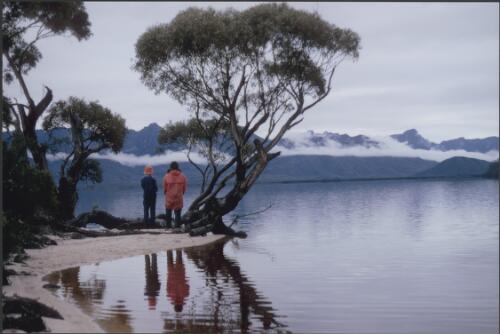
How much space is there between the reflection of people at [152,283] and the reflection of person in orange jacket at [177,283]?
0.31 metres

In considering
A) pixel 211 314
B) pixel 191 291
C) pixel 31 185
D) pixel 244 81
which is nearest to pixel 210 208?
pixel 244 81

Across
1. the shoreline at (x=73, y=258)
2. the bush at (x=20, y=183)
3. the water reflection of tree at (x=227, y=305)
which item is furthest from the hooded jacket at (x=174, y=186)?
the bush at (x=20, y=183)

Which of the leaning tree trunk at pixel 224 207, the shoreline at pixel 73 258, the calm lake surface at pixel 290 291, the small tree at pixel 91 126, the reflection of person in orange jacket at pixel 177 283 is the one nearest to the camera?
the shoreline at pixel 73 258

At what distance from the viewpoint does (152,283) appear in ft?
44.7

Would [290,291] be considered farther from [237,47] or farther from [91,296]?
[237,47]

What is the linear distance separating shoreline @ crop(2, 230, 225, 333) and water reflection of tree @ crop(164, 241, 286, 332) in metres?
1.75

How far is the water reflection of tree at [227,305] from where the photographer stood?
32.1ft

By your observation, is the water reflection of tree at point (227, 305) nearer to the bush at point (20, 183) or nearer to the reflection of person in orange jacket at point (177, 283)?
the reflection of person in orange jacket at point (177, 283)

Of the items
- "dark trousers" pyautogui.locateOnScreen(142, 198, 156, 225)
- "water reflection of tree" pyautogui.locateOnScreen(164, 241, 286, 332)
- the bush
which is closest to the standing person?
"dark trousers" pyautogui.locateOnScreen(142, 198, 156, 225)

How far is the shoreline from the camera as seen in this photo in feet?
30.5

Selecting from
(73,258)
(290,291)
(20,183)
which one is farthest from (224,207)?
(290,291)

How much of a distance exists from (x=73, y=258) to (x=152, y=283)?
16.1 feet

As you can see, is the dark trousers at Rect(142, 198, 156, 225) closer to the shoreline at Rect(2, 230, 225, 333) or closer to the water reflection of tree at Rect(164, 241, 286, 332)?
the shoreline at Rect(2, 230, 225, 333)

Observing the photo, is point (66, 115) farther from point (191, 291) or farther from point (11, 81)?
point (191, 291)
